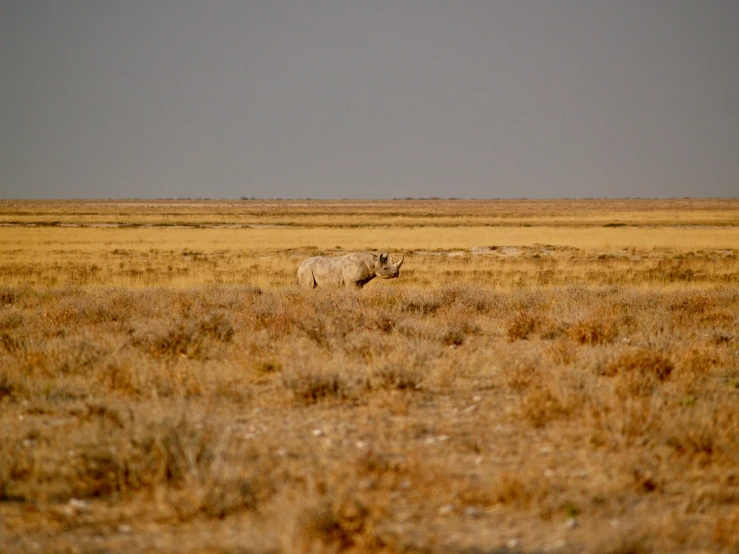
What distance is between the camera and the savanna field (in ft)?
15.6

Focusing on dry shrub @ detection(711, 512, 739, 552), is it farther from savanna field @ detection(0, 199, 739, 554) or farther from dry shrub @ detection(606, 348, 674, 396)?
dry shrub @ detection(606, 348, 674, 396)

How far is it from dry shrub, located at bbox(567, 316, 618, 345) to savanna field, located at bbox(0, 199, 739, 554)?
0.17 feet

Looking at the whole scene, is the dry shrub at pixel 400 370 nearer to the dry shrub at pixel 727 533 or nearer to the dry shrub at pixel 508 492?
the dry shrub at pixel 508 492

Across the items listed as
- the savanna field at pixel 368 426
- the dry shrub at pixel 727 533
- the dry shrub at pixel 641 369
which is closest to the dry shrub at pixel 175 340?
the savanna field at pixel 368 426

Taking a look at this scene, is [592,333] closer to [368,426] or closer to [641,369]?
[641,369]

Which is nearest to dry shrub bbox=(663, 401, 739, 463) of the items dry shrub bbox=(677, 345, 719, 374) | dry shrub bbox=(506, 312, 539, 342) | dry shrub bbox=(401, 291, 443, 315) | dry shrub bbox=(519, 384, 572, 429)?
dry shrub bbox=(519, 384, 572, 429)

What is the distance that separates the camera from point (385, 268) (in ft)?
62.8

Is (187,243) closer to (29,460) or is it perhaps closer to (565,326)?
(565,326)

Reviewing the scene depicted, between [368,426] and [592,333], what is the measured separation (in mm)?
5524

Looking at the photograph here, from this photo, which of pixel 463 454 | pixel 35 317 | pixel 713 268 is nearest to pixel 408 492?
pixel 463 454

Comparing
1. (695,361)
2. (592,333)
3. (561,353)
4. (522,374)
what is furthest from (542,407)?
(592,333)

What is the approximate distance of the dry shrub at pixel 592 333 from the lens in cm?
1115

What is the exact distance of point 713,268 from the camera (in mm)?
27531

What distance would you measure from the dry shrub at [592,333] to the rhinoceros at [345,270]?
796 centimetres
